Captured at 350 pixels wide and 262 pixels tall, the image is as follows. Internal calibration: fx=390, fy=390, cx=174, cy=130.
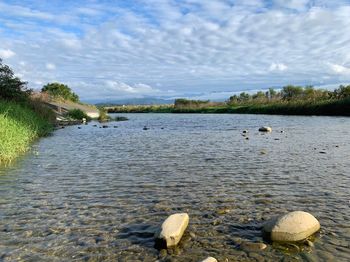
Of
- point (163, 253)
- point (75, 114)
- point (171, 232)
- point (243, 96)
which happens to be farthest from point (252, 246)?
point (243, 96)

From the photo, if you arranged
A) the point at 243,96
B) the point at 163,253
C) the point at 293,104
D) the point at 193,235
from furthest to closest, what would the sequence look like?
the point at 243,96 → the point at 293,104 → the point at 193,235 → the point at 163,253

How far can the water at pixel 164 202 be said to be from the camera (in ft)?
25.6

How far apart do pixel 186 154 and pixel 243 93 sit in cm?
10406

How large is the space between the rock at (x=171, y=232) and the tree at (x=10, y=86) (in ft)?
105

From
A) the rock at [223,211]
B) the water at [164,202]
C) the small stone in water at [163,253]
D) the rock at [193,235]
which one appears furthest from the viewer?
the rock at [223,211]

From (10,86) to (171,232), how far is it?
33710 mm

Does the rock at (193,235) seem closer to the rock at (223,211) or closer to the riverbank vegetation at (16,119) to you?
the rock at (223,211)

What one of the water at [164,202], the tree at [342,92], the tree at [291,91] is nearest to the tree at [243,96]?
the tree at [291,91]

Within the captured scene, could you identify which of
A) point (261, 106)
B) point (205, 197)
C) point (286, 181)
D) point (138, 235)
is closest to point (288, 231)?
point (138, 235)

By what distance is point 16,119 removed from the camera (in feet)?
84.9

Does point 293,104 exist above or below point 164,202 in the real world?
above

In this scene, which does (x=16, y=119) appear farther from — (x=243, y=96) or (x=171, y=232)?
(x=243, y=96)

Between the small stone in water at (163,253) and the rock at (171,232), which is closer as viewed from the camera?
the small stone in water at (163,253)

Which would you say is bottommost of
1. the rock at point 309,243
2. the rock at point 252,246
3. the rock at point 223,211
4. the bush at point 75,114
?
the rock at point 252,246
